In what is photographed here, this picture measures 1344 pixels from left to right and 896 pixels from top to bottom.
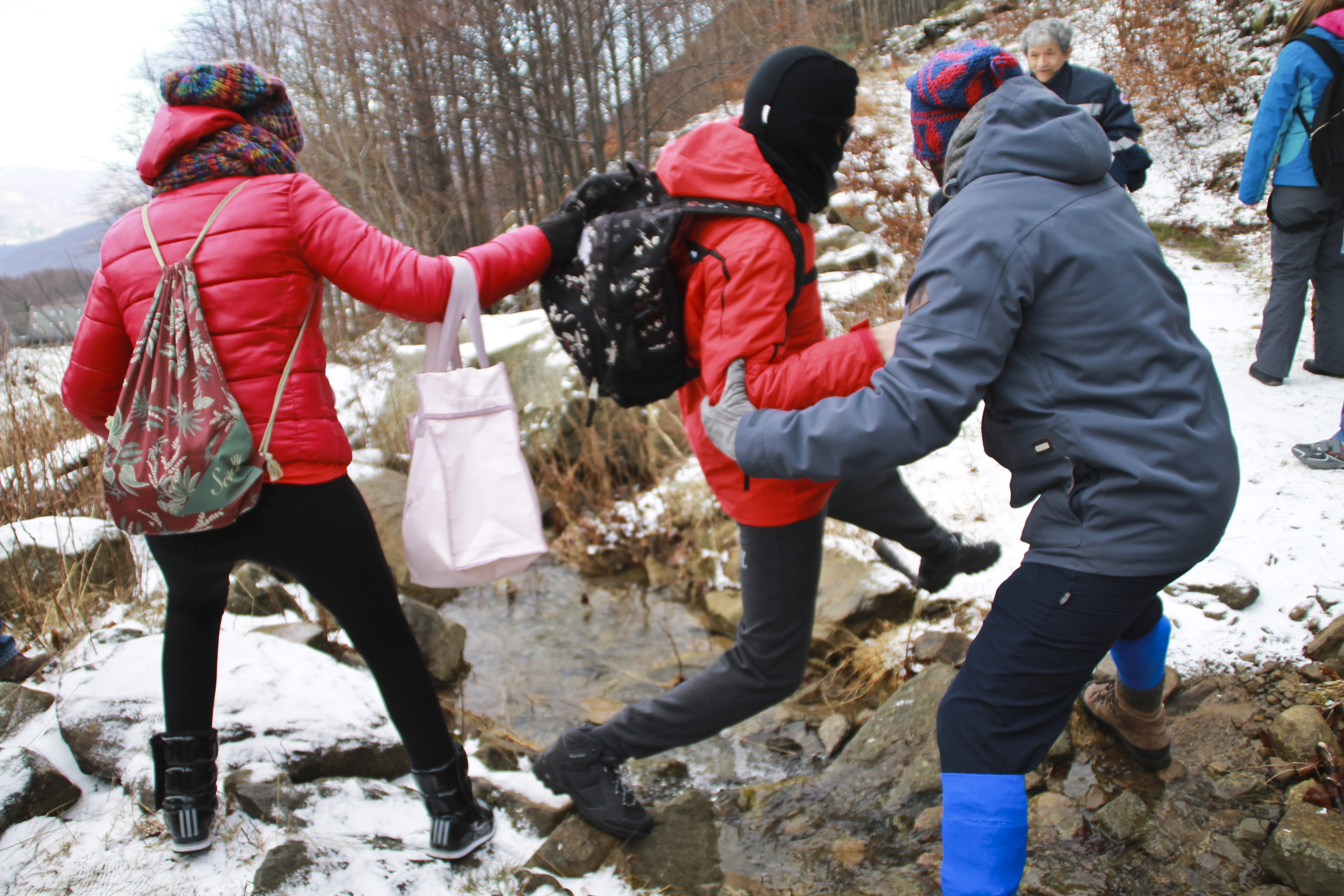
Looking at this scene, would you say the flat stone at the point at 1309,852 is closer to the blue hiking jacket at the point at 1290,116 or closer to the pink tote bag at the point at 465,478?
the pink tote bag at the point at 465,478

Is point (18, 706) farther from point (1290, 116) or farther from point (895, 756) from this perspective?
point (1290, 116)

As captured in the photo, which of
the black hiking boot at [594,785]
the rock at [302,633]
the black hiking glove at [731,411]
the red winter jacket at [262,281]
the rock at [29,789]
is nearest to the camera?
the black hiking glove at [731,411]

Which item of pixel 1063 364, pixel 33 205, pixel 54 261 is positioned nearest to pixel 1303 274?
pixel 1063 364

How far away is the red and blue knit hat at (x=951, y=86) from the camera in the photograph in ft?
4.94

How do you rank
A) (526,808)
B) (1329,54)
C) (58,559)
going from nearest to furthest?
(526,808) < (58,559) < (1329,54)

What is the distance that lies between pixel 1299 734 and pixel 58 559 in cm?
454

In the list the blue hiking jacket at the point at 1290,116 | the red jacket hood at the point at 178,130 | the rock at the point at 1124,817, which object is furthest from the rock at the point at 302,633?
the blue hiking jacket at the point at 1290,116

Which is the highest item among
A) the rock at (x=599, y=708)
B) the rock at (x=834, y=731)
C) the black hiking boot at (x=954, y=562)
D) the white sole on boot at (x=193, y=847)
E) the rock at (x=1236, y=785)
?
the black hiking boot at (x=954, y=562)

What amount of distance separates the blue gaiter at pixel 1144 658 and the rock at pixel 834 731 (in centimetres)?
108

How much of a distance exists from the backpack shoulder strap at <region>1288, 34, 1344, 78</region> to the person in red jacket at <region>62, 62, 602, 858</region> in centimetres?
392

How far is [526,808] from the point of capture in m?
2.33

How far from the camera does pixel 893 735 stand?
259 cm

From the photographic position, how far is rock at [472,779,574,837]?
227 centimetres

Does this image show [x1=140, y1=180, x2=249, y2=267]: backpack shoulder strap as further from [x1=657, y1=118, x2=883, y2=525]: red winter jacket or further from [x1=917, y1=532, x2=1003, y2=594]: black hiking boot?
[x1=917, y1=532, x2=1003, y2=594]: black hiking boot
